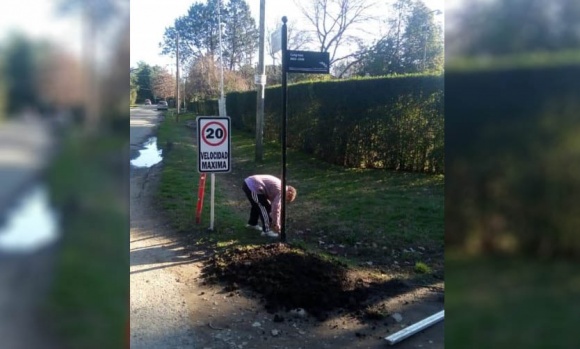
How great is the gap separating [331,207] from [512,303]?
196 inches

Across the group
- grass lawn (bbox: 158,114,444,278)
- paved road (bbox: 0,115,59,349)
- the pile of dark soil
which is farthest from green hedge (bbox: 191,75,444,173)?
paved road (bbox: 0,115,59,349)

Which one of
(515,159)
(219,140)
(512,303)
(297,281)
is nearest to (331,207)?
(219,140)

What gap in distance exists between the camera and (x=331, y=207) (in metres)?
6.15

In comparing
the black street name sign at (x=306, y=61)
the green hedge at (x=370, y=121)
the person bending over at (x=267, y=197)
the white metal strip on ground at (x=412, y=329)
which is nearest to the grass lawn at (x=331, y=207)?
the person bending over at (x=267, y=197)

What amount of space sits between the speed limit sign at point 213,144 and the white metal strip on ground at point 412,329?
7.84 ft

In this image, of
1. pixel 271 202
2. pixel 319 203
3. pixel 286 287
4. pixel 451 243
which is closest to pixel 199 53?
pixel 271 202

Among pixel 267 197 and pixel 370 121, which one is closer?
pixel 267 197

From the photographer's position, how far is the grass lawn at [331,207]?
15.3 ft

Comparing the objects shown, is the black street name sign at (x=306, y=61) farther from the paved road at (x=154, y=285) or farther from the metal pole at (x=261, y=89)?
the metal pole at (x=261, y=89)

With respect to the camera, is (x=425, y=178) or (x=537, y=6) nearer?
(x=537, y=6)

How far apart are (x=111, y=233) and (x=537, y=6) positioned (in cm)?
98

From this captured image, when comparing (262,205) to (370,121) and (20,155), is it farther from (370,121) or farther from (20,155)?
(20,155)

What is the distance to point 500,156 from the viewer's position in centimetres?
110

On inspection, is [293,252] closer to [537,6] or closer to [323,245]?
[323,245]
